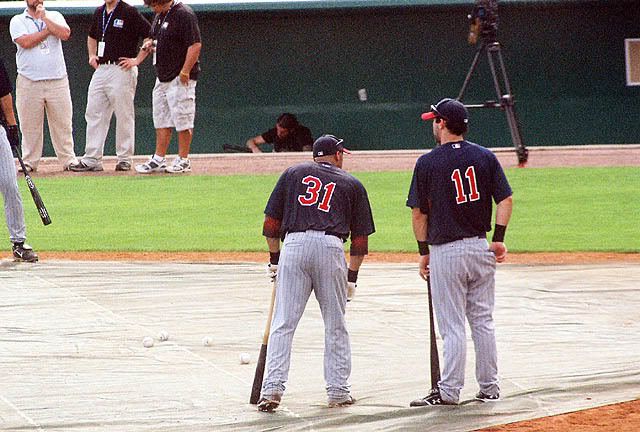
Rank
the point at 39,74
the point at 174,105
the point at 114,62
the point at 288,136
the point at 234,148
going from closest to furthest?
the point at 174,105 < the point at 39,74 < the point at 114,62 < the point at 288,136 < the point at 234,148

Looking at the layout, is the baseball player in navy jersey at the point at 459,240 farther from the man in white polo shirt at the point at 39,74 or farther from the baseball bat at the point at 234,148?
the baseball bat at the point at 234,148

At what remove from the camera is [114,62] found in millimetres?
15617

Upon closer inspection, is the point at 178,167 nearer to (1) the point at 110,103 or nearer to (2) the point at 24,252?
(1) the point at 110,103

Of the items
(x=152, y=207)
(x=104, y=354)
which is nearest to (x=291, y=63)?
(x=152, y=207)

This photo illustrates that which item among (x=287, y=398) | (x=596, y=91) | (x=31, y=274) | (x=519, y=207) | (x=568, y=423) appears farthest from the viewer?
(x=596, y=91)

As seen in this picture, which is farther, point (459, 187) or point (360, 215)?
point (360, 215)

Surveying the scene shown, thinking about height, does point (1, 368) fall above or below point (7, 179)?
below

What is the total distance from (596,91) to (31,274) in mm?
Result: 11407

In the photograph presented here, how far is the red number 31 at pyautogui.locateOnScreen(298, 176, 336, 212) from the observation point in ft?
22.4

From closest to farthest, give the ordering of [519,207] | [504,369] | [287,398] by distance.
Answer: [287,398]
[504,369]
[519,207]

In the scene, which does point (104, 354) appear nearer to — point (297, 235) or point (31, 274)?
point (297, 235)

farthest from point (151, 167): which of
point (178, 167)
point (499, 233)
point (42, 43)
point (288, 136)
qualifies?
point (499, 233)

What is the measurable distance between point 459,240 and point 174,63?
899cm

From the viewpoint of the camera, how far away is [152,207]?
1435cm
